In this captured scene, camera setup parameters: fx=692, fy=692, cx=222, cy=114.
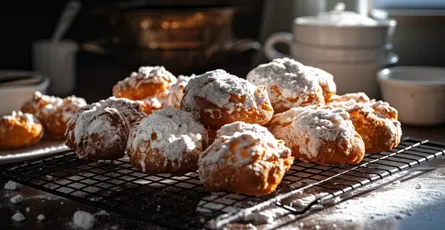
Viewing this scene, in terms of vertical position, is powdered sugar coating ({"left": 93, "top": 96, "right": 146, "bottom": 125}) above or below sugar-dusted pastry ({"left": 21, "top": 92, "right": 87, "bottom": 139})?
above

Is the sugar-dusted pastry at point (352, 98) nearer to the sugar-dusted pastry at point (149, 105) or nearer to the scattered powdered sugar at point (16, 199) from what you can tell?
the sugar-dusted pastry at point (149, 105)

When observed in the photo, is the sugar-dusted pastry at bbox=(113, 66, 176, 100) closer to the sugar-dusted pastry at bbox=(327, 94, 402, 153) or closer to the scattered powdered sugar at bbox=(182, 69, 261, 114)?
the scattered powdered sugar at bbox=(182, 69, 261, 114)

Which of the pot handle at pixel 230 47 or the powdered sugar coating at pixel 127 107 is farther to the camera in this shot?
the pot handle at pixel 230 47

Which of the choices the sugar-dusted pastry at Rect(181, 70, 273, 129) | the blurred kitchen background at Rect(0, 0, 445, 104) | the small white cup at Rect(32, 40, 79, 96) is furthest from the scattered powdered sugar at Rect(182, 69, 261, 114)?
the small white cup at Rect(32, 40, 79, 96)

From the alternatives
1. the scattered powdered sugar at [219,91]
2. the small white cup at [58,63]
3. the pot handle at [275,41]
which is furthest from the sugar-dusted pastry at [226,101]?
the small white cup at [58,63]

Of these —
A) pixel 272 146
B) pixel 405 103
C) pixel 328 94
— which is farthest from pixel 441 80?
pixel 272 146

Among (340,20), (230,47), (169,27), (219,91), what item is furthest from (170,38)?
(219,91)
